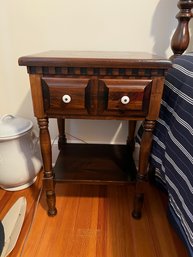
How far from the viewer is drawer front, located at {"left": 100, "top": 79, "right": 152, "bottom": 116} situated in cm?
61

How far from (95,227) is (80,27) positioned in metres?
0.92

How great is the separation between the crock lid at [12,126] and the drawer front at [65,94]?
0.30m

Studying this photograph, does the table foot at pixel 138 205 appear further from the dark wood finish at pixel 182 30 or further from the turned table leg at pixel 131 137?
the dark wood finish at pixel 182 30

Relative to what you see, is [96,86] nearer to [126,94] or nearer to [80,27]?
[126,94]

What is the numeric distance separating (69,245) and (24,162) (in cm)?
41

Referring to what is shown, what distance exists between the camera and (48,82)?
0.61m

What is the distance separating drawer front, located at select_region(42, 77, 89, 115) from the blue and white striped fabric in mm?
293

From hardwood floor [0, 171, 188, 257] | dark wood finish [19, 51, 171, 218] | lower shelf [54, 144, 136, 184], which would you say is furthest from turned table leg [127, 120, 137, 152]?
dark wood finish [19, 51, 171, 218]

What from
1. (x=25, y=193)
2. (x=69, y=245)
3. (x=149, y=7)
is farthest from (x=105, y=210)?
(x=149, y=7)

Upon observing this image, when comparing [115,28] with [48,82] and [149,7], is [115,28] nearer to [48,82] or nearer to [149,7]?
[149,7]

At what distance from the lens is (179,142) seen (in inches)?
22.8

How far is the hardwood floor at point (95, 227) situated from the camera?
708 mm

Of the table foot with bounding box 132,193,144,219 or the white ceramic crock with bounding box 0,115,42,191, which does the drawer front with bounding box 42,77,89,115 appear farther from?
the table foot with bounding box 132,193,144,219

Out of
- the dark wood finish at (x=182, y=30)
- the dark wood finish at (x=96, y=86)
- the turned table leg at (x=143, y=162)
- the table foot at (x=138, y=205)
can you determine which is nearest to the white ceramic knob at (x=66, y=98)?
the dark wood finish at (x=96, y=86)
